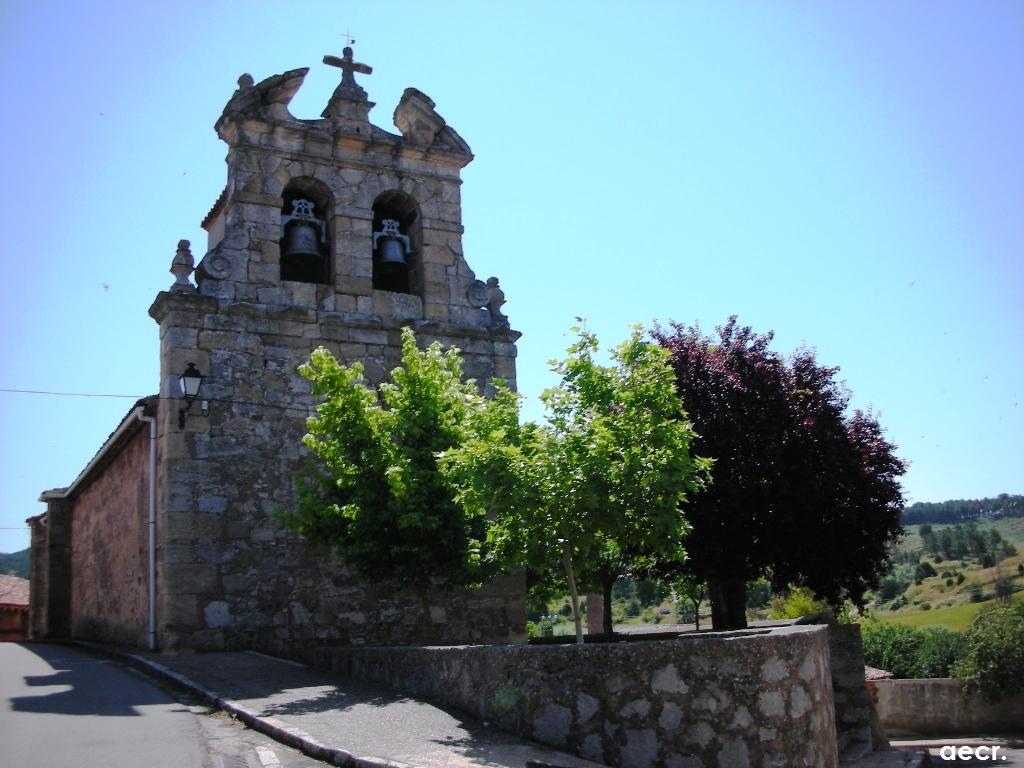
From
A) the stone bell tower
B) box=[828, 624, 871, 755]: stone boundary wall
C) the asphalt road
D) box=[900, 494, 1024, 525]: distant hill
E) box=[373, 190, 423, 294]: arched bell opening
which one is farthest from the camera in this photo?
box=[900, 494, 1024, 525]: distant hill

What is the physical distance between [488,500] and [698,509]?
6.32 meters

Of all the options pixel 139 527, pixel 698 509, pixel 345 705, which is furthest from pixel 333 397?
pixel 698 509

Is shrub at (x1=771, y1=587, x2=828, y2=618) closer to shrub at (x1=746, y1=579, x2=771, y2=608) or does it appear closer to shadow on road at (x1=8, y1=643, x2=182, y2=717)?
shrub at (x1=746, y1=579, x2=771, y2=608)

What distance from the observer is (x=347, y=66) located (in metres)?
14.8

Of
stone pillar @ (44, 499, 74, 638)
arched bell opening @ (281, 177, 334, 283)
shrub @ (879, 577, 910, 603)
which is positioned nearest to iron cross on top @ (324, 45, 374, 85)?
arched bell opening @ (281, 177, 334, 283)

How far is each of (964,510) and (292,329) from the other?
87.3m

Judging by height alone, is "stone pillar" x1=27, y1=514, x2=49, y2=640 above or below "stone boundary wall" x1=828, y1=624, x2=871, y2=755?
above

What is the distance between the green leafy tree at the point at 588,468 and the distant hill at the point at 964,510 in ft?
268

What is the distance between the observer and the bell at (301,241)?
45.2 feet

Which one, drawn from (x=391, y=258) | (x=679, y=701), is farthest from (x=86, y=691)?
(x=391, y=258)

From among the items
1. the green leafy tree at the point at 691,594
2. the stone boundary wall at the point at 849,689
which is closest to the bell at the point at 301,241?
the green leafy tree at the point at 691,594

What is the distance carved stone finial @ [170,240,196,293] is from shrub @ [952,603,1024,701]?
18968mm

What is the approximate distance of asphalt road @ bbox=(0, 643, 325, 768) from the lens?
625 cm

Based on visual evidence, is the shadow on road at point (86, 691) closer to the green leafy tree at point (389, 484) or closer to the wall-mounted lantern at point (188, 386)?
the green leafy tree at point (389, 484)
